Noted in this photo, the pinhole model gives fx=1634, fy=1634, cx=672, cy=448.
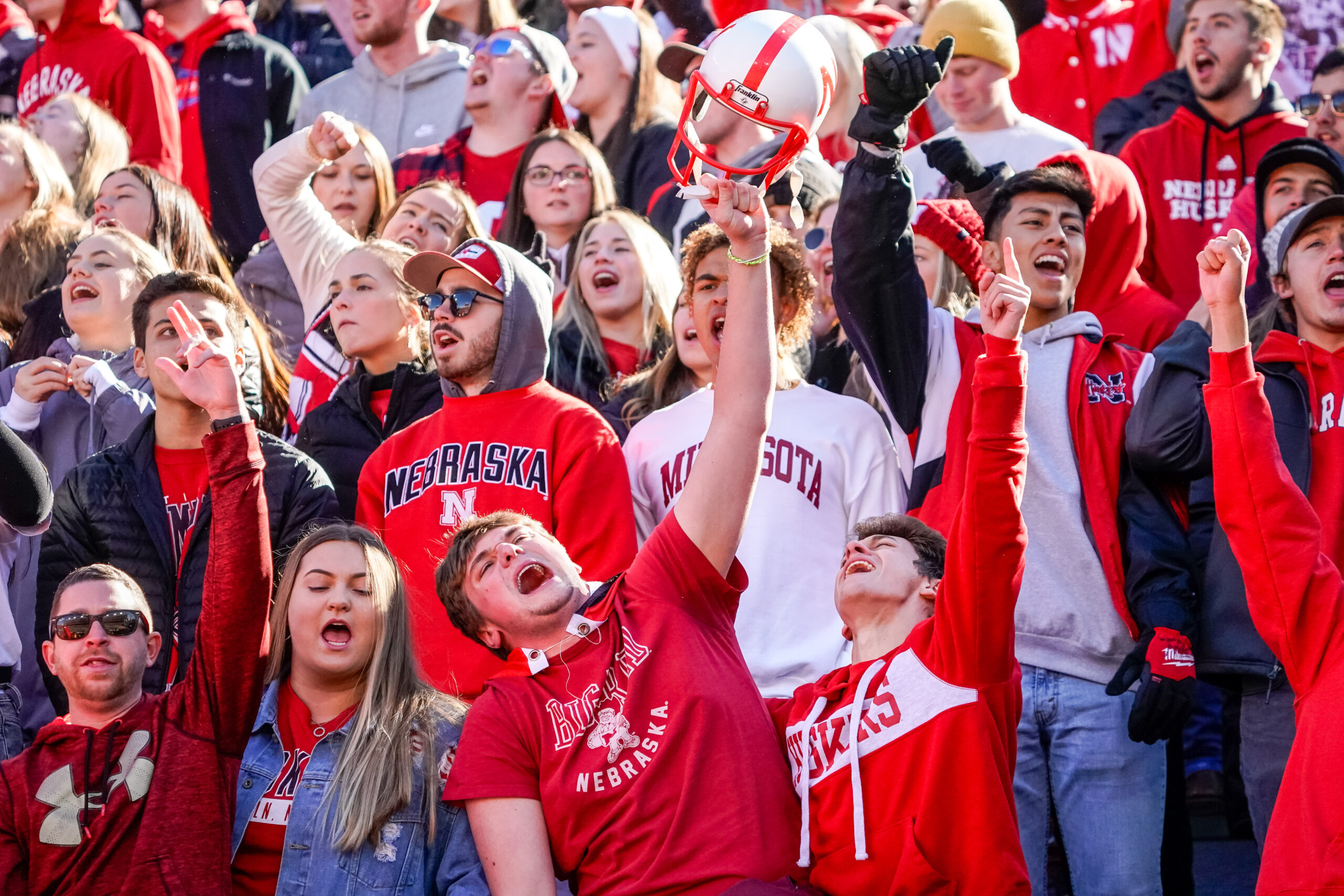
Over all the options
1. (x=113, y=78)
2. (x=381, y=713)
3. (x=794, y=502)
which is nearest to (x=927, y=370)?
(x=794, y=502)

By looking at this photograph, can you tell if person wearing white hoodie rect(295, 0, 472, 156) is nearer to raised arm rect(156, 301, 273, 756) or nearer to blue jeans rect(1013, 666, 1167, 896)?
raised arm rect(156, 301, 273, 756)

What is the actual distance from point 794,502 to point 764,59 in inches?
49.3

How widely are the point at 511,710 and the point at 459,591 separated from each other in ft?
1.46

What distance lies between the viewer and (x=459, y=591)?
4195 millimetres

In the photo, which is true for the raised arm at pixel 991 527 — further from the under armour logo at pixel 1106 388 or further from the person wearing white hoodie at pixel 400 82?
the person wearing white hoodie at pixel 400 82

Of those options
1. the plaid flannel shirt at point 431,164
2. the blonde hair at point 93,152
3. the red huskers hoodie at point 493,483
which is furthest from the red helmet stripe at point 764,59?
the blonde hair at point 93,152

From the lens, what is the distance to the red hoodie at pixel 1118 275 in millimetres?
5656

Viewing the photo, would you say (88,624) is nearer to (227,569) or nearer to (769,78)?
(227,569)

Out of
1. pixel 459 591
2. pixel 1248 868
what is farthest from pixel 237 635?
pixel 1248 868

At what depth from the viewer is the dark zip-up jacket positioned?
436 centimetres

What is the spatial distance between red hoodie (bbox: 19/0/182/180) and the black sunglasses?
390cm

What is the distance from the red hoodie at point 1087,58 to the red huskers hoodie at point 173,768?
4.97 metres

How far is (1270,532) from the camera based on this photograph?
377 cm

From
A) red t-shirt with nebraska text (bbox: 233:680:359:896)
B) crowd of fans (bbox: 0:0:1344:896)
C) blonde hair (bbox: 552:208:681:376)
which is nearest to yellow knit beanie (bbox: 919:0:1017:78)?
crowd of fans (bbox: 0:0:1344:896)
